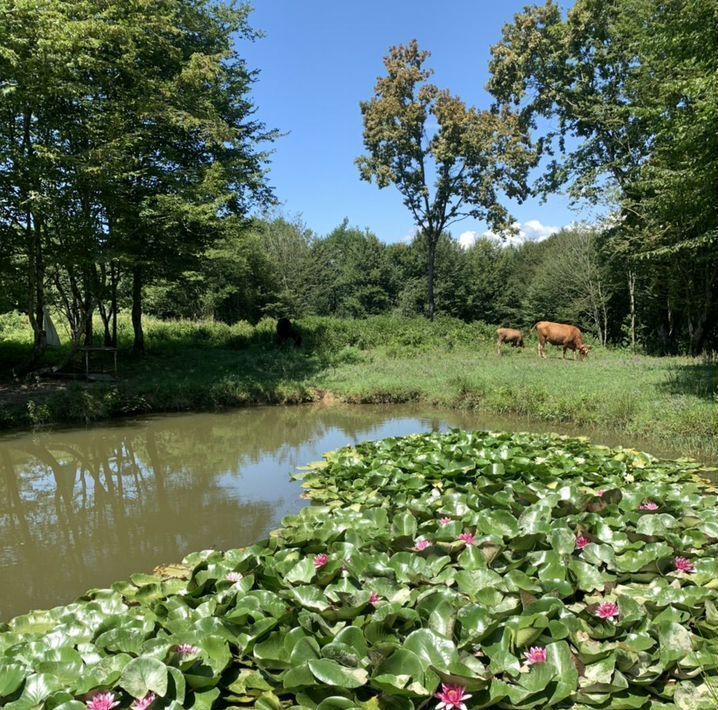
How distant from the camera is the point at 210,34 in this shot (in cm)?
1670

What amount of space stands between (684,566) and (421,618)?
159cm

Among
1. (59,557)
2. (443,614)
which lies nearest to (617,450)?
(443,614)

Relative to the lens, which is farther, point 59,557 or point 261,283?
point 261,283

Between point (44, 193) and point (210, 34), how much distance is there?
27.2 feet

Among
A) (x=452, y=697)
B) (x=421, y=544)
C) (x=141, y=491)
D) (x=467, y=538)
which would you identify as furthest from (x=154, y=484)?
(x=452, y=697)

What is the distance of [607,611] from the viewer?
258cm

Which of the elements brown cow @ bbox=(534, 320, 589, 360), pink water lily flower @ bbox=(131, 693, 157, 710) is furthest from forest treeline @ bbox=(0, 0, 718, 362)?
pink water lily flower @ bbox=(131, 693, 157, 710)

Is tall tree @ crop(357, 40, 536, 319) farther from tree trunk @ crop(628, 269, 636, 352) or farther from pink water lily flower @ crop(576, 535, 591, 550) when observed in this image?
pink water lily flower @ crop(576, 535, 591, 550)

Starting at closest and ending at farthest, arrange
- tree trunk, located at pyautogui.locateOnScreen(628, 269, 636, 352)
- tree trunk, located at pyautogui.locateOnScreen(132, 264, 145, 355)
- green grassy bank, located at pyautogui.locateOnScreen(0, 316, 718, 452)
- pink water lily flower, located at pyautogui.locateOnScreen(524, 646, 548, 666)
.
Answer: pink water lily flower, located at pyautogui.locateOnScreen(524, 646, 548, 666) < green grassy bank, located at pyautogui.locateOnScreen(0, 316, 718, 452) < tree trunk, located at pyautogui.locateOnScreen(132, 264, 145, 355) < tree trunk, located at pyautogui.locateOnScreen(628, 269, 636, 352)

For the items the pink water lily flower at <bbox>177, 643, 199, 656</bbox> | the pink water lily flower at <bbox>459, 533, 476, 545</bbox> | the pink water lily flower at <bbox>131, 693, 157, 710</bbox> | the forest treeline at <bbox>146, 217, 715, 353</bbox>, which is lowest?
the pink water lily flower at <bbox>131, 693, 157, 710</bbox>

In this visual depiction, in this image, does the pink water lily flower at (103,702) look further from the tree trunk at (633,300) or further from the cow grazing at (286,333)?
the tree trunk at (633,300)

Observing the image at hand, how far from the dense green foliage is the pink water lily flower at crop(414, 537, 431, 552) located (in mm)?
12

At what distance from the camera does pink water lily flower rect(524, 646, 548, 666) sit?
Answer: 228 cm

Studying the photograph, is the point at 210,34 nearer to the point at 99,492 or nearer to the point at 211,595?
the point at 99,492
